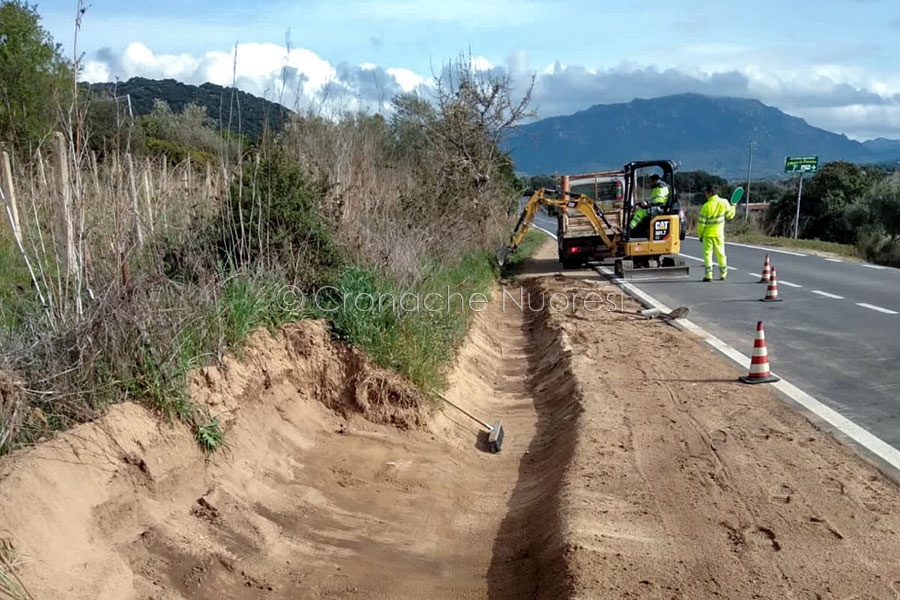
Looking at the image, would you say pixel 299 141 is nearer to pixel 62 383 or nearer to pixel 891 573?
pixel 62 383

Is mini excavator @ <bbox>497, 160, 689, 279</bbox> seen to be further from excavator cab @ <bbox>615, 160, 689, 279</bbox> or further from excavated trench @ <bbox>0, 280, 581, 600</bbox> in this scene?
excavated trench @ <bbox>0, 280, 581, 600</bbox>

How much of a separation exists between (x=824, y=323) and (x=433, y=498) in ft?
26.0

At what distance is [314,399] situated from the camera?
6816 millimetres

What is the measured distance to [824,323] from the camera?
37.0ft

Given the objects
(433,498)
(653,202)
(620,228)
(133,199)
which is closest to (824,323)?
(653,202)

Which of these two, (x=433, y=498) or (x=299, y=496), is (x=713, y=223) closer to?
(x=433, y=498)

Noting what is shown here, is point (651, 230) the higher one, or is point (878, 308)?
point (651, 230)

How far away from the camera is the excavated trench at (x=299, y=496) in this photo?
3.77 metres

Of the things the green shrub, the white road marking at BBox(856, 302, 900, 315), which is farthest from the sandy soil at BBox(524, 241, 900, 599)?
the white road marking at BBox(856, 302, 900, 315)

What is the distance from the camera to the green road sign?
3609 centimetres

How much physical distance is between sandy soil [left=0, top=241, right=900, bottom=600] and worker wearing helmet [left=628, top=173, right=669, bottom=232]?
35.6ft

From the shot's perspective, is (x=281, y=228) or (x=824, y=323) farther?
(x=824, y=323)

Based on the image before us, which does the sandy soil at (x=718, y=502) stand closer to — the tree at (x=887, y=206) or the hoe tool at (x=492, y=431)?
the hoe tool at (x=492, y=431)

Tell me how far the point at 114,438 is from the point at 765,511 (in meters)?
3.98
